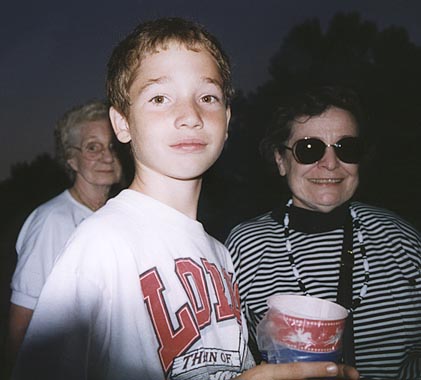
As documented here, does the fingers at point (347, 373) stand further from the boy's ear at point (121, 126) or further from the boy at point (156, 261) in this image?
the boy's ear at point (121, 126)

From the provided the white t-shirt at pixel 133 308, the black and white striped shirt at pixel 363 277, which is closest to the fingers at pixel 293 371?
the white t-shirt at pixel 133 308

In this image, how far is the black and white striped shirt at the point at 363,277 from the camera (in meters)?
2.39

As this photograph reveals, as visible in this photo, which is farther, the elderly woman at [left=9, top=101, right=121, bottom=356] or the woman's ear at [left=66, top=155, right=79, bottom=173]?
the woman's ear at [left=66, top=155, right=79, bottom=173]

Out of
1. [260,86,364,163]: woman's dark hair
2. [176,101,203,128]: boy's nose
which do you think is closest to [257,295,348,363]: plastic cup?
[176,101,203,128]: boy's nose

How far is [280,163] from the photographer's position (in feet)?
10.0

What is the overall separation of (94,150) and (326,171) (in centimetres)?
198

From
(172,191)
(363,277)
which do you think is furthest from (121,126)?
(363,277)

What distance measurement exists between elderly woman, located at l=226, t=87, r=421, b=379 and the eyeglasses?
1.45 meters

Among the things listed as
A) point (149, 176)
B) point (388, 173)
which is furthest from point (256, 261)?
point (388, 173)

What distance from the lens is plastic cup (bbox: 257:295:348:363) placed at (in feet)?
4.95

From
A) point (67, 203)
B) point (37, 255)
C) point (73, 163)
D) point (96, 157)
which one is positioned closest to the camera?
point (37, 255)

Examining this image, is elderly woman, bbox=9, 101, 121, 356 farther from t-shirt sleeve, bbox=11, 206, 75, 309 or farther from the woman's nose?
the woman's nose

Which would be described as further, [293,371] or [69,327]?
[293,371]

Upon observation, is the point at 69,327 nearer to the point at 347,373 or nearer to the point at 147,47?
the point at 347,373
